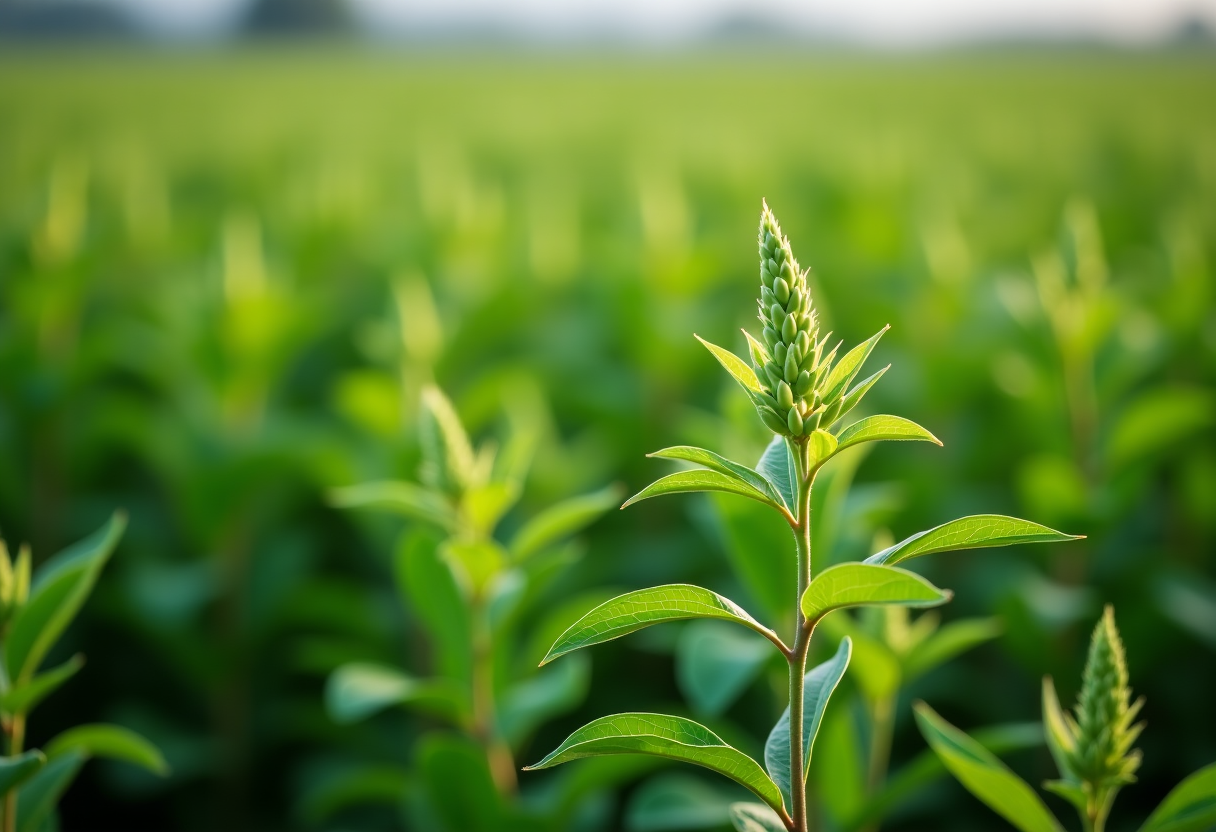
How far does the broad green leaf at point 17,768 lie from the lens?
101 cm

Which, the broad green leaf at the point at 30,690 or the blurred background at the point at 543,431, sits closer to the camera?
the broad green leaf at the point at 30,690

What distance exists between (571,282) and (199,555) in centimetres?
209

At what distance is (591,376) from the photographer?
3473 mm

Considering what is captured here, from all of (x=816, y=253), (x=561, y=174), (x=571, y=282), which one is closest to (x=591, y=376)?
(x=571, y=282)

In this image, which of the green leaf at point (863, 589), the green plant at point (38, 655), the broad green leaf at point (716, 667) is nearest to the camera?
the green leaf at point (863, 589)

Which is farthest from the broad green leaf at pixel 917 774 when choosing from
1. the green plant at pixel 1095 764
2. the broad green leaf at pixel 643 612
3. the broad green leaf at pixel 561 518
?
the broad green leaf at pixel 643 612

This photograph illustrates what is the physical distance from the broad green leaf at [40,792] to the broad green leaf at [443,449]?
623 mm

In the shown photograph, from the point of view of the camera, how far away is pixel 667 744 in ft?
2.97

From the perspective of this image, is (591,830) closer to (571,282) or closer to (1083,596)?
(1083,596)

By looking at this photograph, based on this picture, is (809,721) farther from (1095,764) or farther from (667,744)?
(1095,764)

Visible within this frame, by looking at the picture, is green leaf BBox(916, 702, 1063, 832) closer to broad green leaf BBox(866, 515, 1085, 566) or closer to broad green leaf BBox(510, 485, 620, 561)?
broad green leaf BBox(866, 515, 1085, 566)

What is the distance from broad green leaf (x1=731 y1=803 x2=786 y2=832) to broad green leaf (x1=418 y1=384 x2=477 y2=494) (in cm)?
72

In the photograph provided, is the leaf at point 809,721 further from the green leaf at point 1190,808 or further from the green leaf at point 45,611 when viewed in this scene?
the green leaf at point 45,611

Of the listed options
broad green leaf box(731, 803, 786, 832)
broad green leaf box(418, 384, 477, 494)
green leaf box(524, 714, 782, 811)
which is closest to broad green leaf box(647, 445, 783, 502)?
green leaf box(524, 714, 782, 811)
